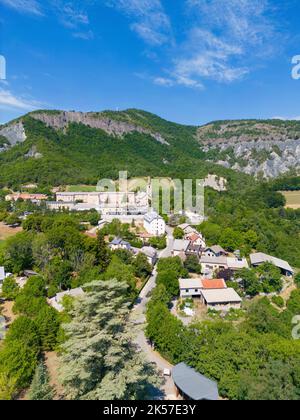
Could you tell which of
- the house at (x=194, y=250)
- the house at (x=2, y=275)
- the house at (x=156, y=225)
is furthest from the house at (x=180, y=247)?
the house at (x=2, y=275)

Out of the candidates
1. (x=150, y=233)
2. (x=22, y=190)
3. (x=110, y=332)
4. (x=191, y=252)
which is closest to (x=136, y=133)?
(x=22, y=190)

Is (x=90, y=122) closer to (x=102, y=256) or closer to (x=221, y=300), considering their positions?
(x=102, y=256)

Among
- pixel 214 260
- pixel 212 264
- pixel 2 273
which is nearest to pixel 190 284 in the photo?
pixel 212 264

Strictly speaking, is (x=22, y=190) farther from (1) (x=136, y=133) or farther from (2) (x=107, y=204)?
(1) (x=136, y=133)

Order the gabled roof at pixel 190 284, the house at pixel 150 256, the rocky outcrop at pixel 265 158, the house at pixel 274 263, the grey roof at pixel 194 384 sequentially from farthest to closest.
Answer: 1. the rocky outcrop at pixel 265 158
2. the house at pixel 150 256
3. the house at pixel 274 263
4. the gabled roof at pixel 190 284
5. the grey roof at pixel 194 384

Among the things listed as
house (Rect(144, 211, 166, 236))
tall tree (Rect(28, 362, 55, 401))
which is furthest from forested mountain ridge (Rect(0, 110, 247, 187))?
tall tree (Rect(28, 362, 55, 401))

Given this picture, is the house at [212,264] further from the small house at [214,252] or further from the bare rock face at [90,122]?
the bare rock face at [90,122]
